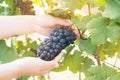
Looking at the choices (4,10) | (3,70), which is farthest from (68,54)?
(4,10)

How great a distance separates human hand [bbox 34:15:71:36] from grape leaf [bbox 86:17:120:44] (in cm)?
18

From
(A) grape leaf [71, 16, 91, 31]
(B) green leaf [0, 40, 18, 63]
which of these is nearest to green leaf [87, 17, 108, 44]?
(A) grape leaf [71, 16, 91, 31]

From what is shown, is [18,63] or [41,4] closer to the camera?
[18,63]

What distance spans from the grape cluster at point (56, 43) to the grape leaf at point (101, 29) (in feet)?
0.36

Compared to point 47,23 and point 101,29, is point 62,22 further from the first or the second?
point 101,29

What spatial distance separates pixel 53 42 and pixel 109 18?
0.24 metres

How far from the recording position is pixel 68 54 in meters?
1.72

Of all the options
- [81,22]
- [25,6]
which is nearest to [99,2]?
[81,22]

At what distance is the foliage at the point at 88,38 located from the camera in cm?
143

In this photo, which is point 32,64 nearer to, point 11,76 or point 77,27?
point 11,76

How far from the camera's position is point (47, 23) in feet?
5.52

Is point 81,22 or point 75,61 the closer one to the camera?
point 81,22

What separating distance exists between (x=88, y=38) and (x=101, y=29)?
0.18 meters

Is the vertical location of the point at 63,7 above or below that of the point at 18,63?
above
